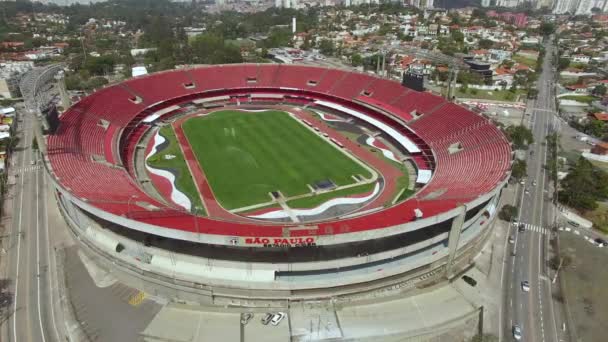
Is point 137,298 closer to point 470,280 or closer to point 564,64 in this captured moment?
point 470,280

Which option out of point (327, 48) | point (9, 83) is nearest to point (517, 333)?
point (9, 83)

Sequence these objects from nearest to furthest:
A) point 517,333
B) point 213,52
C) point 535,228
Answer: point 517,333
point 535,228
point 213,52

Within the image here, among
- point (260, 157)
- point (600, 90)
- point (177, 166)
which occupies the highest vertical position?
point (600, 90)

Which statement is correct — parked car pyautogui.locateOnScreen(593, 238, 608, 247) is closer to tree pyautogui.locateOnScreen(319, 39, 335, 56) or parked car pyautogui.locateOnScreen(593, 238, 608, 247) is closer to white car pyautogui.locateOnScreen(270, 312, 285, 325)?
white car pyautogui.locateOnScreen(270, 312, 285, 325)

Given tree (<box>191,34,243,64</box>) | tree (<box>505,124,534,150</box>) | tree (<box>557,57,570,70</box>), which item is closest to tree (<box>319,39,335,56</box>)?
tree (<box>191,34,243,64</box>)

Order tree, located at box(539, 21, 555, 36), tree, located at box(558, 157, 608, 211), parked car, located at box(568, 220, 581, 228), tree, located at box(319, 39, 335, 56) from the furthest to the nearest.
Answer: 1. tree, located at box(539, 21, 555, 36)
2. tree, located at box(319, 39, 335, 56)
3. tree, located at box(558, 157, 608, 211)
4. parked car, located at box(568, 220, 581, 228)

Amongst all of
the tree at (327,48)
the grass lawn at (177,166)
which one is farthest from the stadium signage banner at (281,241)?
the tree at (327,48)
